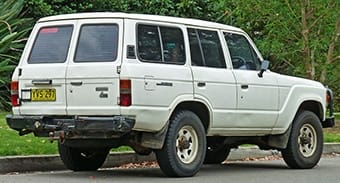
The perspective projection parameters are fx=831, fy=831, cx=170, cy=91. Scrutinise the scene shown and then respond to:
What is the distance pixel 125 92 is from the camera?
970 cm

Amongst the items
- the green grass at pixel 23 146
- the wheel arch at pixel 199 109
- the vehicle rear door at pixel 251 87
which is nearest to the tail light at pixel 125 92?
the wheel arch at pixel 199 109

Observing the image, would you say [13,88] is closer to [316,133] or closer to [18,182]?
[18,182]

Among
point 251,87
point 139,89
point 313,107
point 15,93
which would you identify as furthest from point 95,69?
point 313,107

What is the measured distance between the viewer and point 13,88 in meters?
10.6

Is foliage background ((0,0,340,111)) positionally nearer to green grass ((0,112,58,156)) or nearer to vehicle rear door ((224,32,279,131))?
green grass ((0,112,58,156))

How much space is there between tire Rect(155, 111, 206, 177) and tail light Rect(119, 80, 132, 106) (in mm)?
796

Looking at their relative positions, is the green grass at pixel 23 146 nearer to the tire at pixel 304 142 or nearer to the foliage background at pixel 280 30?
the tire at pixel 304 142

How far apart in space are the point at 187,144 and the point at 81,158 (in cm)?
169

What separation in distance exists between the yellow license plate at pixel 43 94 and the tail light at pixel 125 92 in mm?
964

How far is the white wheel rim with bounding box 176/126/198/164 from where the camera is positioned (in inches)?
411

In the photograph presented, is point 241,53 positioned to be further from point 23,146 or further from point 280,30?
point 280,30

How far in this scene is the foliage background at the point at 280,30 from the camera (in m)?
18.5

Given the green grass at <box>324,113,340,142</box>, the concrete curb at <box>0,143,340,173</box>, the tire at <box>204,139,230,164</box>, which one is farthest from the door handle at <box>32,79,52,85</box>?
the green grass at <box>324,113,340,142</box>

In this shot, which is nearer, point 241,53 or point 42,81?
point 42,81
